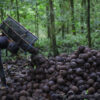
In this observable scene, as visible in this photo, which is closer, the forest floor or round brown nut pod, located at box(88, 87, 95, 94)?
round brown nut pod, located at box(88, 87, 95, 94)

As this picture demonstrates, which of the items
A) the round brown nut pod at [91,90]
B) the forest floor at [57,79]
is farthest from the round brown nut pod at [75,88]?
the round brown nut pod at [91,90]

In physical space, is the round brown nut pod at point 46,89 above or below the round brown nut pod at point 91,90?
below

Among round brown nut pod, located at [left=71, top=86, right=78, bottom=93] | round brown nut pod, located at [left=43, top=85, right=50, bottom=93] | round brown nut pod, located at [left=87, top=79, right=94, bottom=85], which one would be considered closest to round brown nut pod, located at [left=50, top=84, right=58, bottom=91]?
round brown nut pod, located at [left=43, top=85, right=50, bottom=93]

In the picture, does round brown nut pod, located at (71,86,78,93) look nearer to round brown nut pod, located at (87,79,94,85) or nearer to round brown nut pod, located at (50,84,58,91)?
round brown nut pod, located at (87,79,94,85)

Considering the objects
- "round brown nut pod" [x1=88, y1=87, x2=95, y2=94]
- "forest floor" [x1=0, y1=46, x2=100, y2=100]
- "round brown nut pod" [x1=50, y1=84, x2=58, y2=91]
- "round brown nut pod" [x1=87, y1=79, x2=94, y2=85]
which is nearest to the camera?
"round brown nut pod" [x1=88, y1=87, x2=95, y2=94]

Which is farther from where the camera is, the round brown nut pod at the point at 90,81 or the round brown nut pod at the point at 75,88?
the round brown nut pod at the point at 90,81

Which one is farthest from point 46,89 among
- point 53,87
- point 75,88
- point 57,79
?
point 75,88

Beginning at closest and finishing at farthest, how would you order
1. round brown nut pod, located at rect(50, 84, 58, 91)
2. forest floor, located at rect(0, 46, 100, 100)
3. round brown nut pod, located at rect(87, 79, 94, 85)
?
forest floor, located at rect(0, 46, 100, 100) → round brown nut pod, located at rect(87, 79, 94, 85) → round brown nut pod, located at rect(50, 84, 58, 91)

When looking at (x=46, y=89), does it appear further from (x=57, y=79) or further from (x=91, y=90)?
(x=91, y=90)

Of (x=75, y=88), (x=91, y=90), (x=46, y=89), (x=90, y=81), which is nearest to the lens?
(x=91, y=90)

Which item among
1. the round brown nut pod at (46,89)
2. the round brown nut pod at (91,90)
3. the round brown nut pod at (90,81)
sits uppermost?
the round brown nut pod at (90,81)

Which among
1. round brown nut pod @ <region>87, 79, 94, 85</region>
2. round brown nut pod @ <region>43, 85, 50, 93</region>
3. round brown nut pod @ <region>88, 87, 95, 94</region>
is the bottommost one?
round brown nut pod @ <region>43, 85, 50, 93</region>

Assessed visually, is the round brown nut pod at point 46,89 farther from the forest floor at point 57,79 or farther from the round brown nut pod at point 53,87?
the round brown nut pod at point 53,87

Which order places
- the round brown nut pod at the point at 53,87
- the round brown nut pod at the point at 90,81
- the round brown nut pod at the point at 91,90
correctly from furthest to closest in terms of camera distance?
the round brown nut pod at the point at 53,87 → the round brown nut pod at the point at 90,81 → the round brown nut pod at the point at 91,90
